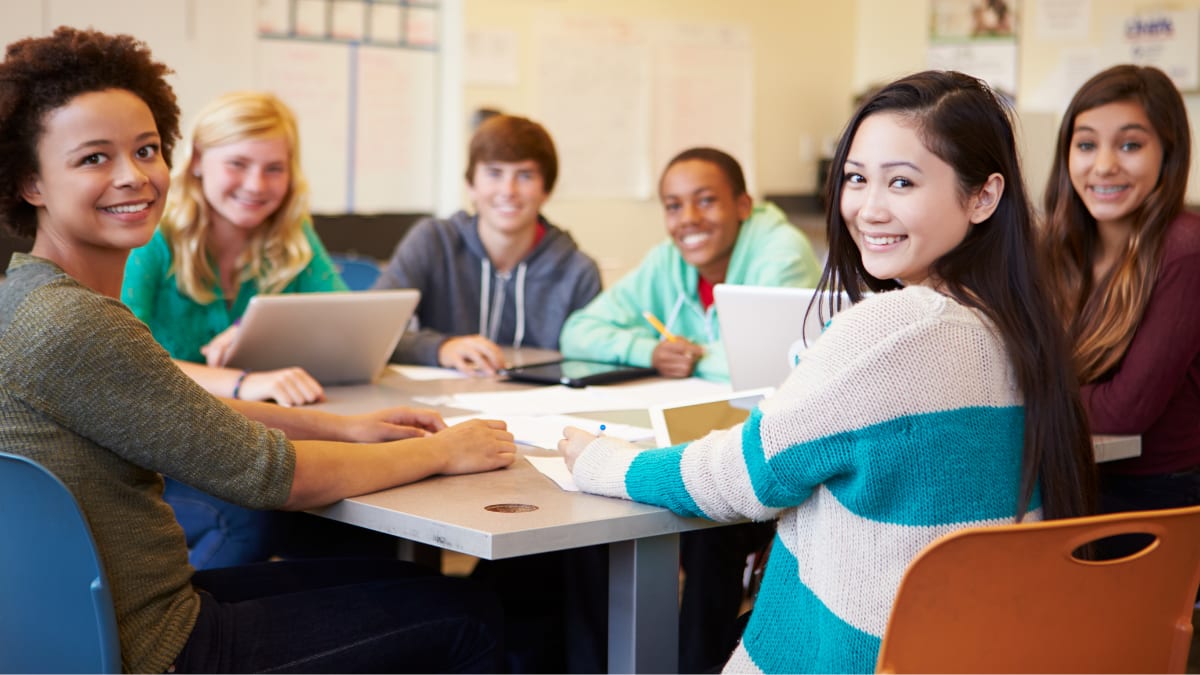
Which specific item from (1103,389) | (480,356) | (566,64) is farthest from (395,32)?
(1103,389)

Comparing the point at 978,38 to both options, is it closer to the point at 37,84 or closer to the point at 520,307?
the point at 520,307

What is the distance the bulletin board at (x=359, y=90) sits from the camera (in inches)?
162

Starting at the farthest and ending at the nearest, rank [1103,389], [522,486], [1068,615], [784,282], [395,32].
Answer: [395,32] < [784,282] < [1103,389] < [522,486] < [1068,615]

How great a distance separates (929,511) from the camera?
1201mm

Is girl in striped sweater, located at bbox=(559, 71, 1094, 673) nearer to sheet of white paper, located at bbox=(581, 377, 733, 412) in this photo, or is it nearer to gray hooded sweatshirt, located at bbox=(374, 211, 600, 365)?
sheet of white paper, located at bbox=(581, 377, 733, 412)

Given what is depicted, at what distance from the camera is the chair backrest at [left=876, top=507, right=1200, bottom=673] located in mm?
1000

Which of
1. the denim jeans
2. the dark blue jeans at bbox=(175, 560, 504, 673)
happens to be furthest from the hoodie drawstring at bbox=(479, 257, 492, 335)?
the dark blue jeans at bbox=(175, 560, 504, 673)

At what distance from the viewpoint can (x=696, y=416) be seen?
5.62ft

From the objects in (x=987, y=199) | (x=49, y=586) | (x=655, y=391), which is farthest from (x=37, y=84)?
(x=655, y=391)

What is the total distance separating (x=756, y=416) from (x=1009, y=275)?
32 cm

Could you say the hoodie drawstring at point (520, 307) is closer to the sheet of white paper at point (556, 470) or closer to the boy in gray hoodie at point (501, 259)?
the boy in gray hoodie at point (501, 259)

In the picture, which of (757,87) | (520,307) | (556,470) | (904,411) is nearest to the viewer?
(904,411)

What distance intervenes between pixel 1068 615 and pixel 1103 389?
2.99 ft

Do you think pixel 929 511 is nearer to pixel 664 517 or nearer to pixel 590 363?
pixel 664 517
